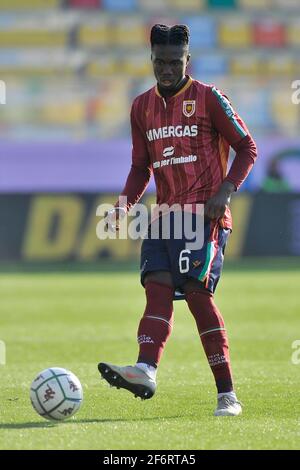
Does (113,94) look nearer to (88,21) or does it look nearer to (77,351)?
(88,21)

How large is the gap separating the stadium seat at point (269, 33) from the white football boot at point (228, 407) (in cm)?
2620

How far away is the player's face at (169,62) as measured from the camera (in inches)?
242

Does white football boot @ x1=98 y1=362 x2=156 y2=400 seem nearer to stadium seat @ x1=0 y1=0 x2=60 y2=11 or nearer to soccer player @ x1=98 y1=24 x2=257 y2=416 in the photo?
soccer player @ x1=98 y1=24 x2=257 y2=416

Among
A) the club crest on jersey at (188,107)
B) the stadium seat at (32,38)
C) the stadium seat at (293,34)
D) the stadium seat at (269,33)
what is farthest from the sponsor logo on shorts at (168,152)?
the stadium seat at (293,34)

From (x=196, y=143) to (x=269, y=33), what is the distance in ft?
85.0

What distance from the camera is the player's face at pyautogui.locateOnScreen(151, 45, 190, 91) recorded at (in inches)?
242

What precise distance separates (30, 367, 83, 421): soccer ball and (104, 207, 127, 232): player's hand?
97cm

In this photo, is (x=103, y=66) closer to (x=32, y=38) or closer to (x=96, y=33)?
(x=96, y=33)

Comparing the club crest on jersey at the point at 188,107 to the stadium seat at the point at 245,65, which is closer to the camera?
the club crest on jersey at the point at 188,107

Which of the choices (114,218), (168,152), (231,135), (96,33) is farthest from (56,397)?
(96,33)

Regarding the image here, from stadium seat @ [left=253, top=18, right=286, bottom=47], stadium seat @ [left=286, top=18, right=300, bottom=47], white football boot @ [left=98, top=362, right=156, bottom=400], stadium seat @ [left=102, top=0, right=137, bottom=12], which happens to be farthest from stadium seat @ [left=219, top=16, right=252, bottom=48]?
white football boot @ [left=98, top=362, right=156, bottom=400]

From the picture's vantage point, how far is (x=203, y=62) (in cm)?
3098

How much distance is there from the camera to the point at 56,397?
5.80 metres

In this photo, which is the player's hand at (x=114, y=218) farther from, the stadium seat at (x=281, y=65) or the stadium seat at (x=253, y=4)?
the stadium seat at (x=253, y=4)
